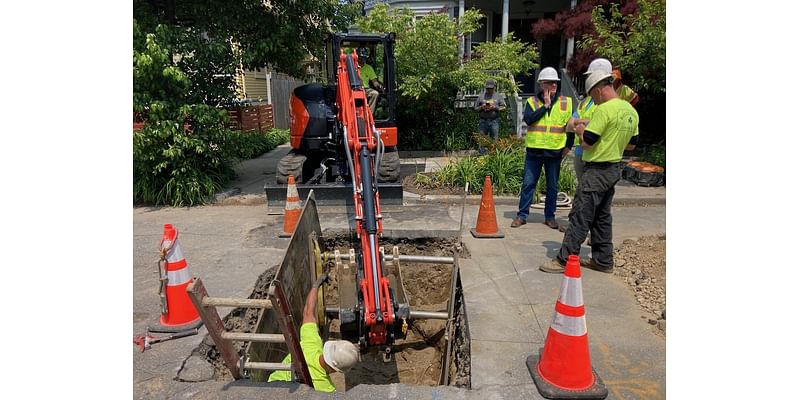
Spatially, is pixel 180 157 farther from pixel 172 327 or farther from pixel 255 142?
pixel 172 327

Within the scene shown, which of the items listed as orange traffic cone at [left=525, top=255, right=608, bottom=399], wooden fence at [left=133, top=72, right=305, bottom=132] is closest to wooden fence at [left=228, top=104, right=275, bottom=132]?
wooden fence at [left=133, top=72, right=305, bottom=132]

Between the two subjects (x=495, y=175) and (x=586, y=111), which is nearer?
(x=586, y=111)

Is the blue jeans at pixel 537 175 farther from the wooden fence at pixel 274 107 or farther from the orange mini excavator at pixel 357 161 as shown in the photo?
the wooden fence at pixel 274 107

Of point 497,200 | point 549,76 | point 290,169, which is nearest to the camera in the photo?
point 549,76

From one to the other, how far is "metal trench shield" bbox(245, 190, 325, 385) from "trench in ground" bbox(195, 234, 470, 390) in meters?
0.18

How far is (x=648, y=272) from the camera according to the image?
170 inches

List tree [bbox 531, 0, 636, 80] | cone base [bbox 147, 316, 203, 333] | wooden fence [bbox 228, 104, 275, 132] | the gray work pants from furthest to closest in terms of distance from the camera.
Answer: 1. wooden fence [bbox 228, 104, 275, 132]
2. tree [bbox 531, 0, 636, 80]
3. the gray work pants
4. cone base [bbox 147, 316, 203, 333]

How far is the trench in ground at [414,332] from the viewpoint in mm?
3445

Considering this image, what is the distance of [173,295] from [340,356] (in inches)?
71.5

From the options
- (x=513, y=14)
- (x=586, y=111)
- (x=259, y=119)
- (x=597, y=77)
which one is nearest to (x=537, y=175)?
(x=586, y=111)

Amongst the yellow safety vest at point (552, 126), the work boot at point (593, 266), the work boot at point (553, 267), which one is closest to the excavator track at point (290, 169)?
the yellow safety vest at point (552, 126)

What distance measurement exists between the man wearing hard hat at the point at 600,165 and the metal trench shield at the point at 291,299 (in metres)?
2.34

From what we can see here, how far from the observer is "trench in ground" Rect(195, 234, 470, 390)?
3.45 m

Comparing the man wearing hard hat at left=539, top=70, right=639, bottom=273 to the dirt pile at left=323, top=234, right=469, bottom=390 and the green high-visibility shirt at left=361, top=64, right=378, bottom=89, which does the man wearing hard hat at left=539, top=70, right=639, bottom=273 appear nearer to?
the dirt pile at left=323, top=234, right=469, bottom=390
